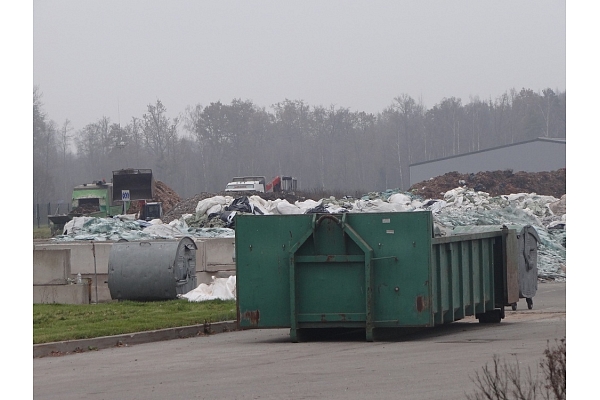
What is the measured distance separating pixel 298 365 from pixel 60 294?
9.30m

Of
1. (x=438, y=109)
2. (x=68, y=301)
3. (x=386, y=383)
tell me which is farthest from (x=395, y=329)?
(x=438, y=109)

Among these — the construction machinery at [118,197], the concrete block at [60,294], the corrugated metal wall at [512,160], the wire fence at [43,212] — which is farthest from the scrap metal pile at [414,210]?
the wire fence at [43,212]

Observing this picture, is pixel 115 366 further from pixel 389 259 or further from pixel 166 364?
pixel 389 259

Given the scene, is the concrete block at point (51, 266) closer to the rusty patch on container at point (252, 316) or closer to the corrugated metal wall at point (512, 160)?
the rusty patch on container at point (252, 316)

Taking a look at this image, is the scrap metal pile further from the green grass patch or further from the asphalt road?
the asphalt road

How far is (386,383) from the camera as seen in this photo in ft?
28.6

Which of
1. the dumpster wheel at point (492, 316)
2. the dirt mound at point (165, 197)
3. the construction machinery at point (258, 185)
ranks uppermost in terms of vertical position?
the construction machinery at point (258, 185)

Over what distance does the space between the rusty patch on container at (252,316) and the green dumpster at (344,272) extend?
14 mm

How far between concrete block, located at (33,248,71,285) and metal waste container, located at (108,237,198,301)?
87cm

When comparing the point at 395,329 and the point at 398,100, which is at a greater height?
the point at 398,100

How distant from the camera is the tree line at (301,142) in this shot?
83125 mm

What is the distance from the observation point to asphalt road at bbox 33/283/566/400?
28.2ft

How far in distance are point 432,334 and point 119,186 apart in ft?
135

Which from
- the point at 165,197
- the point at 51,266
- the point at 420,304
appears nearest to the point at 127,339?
the point at 420,304
